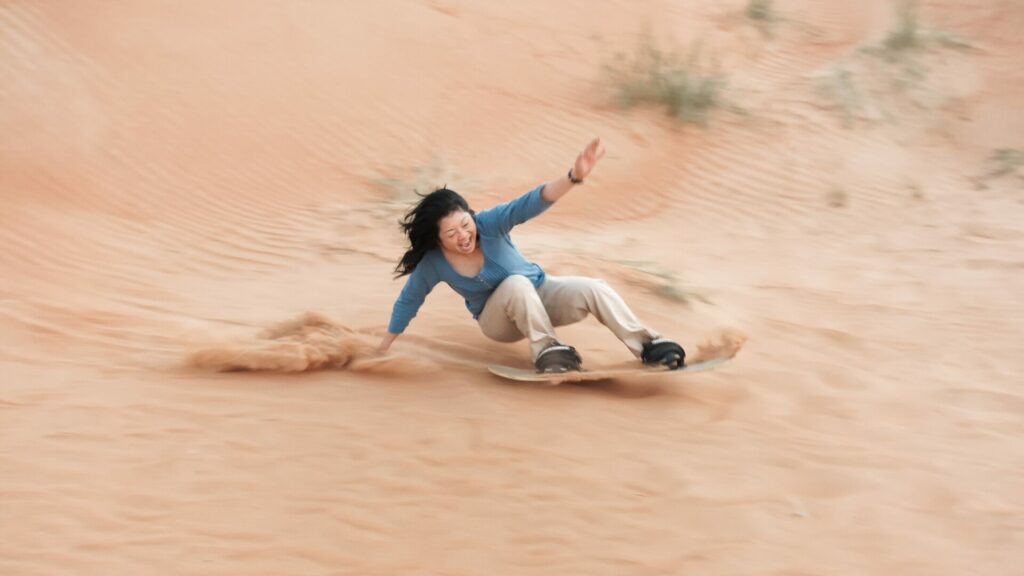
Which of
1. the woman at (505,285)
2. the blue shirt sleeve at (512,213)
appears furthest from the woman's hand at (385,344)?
the blue shirt sleeve at (512,213)

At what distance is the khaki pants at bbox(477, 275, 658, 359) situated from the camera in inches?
201

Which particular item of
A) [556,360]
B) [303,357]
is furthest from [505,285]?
[303,357]

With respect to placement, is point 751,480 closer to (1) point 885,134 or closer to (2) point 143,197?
(2) point 143,197

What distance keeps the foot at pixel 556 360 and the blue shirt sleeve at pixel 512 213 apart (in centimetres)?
59

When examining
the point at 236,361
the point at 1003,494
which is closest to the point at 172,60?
the point at 236,361

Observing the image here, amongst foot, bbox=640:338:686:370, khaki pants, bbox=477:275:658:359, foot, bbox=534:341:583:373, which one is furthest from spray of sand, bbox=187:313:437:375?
foot, bbox=640:338:686:370

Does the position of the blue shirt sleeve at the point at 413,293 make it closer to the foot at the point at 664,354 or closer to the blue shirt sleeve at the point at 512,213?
the blue shirt sleeve at the point at 512,213

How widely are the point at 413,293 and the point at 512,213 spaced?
0.64m

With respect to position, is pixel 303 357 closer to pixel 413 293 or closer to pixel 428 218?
pixel 413 293

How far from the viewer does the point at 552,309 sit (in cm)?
529

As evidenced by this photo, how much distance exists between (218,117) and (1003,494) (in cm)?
743

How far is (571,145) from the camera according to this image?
10305 millimetres

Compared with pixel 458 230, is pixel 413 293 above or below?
below

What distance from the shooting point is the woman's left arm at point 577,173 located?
185 inches
